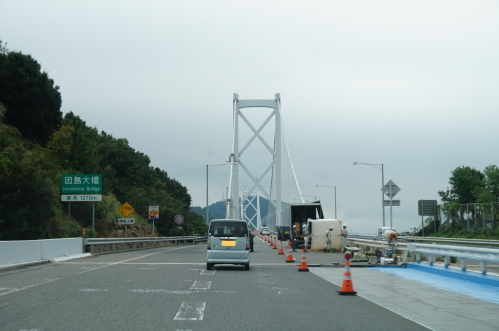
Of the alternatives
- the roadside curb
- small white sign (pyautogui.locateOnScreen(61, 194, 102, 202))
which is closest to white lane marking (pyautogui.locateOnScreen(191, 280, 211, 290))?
the roadside curb

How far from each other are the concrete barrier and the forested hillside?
15.5 feet

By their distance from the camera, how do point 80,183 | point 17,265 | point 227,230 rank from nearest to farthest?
1. point 17,265
2. point 227,230
3. point 80,183

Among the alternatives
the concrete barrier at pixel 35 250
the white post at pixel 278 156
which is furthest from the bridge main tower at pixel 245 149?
the concrete barrier at pixel 35 250

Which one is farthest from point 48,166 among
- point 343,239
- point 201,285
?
point 201,285

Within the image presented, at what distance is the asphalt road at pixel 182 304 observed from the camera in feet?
32.2

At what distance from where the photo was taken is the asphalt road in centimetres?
981

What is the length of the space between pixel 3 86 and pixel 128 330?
44923 mm

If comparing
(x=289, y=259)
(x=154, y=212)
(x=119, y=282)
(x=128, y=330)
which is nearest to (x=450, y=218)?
(x=154, y=212)

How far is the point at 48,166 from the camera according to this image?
41812 mm

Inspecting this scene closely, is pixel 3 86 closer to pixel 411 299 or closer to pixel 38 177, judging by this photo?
pixel 38 177

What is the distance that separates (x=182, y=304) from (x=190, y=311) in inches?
40.9

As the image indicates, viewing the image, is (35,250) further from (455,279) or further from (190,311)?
(190,311)

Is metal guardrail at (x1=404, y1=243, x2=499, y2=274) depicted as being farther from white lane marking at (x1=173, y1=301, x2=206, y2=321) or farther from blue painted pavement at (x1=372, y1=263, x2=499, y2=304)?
white lane marking at (x1=173, y1=301, x2=206, y2=321)

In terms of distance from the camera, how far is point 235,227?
2281 cm
